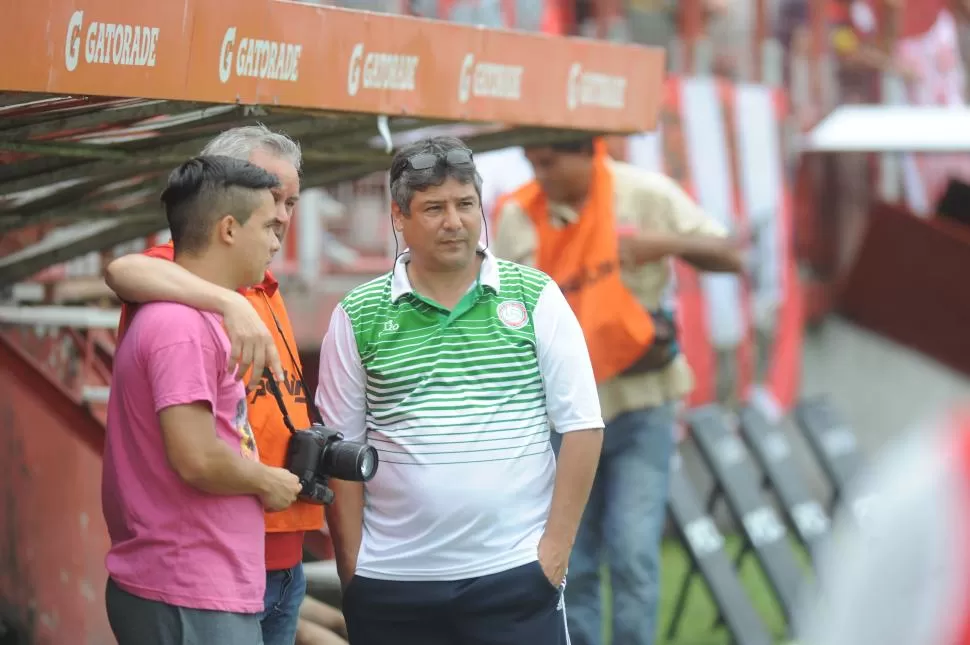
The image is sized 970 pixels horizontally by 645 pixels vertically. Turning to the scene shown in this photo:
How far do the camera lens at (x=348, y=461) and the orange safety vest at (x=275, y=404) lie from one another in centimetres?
12

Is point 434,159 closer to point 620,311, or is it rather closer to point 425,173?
point 425,173

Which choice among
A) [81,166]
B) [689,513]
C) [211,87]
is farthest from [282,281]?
[211,87]

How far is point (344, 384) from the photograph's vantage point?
4043mm

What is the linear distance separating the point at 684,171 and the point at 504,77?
21.6 ft

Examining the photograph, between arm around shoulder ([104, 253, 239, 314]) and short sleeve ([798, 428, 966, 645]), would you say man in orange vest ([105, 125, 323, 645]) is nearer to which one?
arm around shoulder ([104, 253, 239, 314])

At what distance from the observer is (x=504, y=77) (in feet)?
16.0

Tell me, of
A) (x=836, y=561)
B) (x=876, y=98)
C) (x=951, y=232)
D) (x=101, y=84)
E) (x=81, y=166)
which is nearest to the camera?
(x=836, y=561)

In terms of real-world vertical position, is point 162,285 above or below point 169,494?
above

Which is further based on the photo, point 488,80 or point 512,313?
point 488,80

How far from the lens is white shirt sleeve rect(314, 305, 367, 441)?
4039 mm

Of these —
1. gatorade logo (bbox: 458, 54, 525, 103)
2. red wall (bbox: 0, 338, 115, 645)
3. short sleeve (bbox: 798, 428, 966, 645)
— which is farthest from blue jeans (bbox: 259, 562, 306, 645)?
short sleeve (bbox: 798, 428, 966, 645)

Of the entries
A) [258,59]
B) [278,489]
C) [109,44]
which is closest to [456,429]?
[278,489]

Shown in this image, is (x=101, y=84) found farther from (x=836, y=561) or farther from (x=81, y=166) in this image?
(x=836, y=561)

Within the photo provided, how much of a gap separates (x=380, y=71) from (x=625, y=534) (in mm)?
1937
